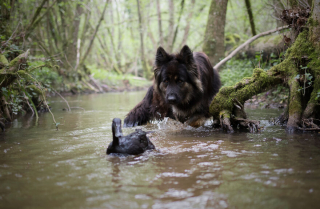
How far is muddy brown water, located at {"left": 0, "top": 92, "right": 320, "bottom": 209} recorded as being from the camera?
6.82 feet

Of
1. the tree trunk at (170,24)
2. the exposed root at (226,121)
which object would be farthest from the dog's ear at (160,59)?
the tree trunk at (170,24)

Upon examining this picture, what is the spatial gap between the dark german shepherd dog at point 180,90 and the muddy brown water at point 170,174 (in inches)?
69.3

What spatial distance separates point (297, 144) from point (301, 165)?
0.99 metres

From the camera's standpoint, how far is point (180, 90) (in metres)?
5.64

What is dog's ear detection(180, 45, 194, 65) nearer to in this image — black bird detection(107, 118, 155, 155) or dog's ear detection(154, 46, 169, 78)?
dog's ear detection(154, 46, 169, 78)

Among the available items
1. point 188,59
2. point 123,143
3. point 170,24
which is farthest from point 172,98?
point 170,24

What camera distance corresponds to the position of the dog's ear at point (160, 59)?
221 inches

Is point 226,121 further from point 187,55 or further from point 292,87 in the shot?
point 187,55

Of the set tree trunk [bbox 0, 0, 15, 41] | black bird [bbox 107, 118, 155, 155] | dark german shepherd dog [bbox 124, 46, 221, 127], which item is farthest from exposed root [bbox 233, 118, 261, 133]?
tree trunk [bbox 0, 0, 15, 41]

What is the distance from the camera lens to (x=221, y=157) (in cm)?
316

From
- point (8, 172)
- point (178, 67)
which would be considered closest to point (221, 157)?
point (8, 172)

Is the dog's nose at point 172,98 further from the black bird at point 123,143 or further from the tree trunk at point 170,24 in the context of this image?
the tree trunk at point 170,24

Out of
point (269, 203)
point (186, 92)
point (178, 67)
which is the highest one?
point (178, 67)

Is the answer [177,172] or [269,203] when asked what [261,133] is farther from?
[269,203]
